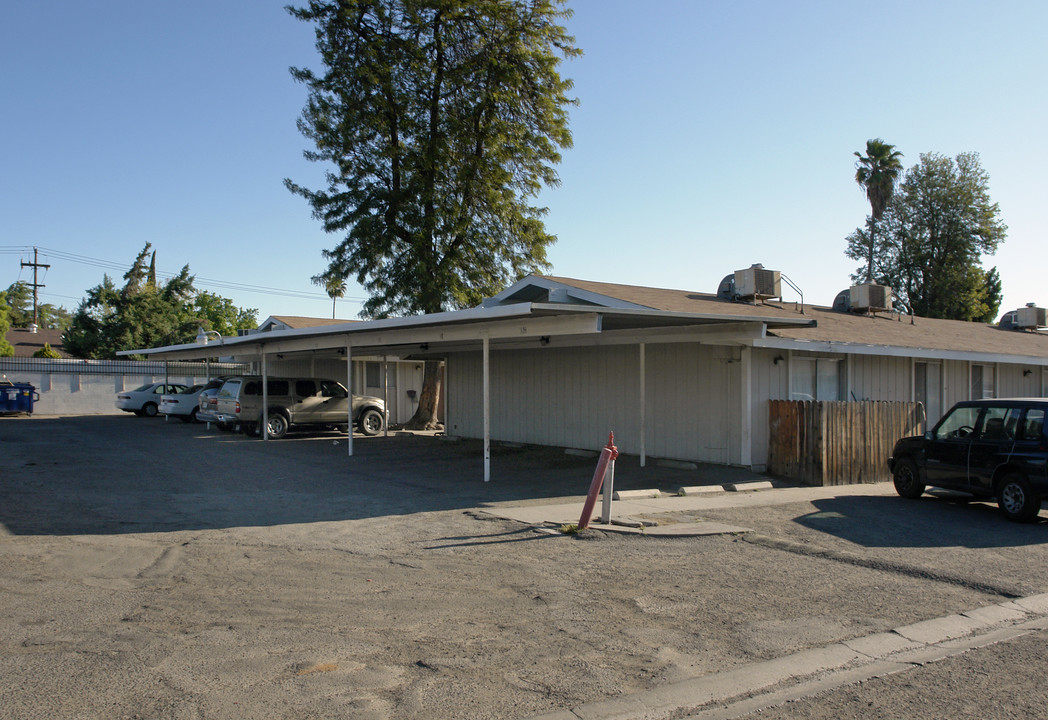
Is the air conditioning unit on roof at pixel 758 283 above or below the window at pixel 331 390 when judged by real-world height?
above

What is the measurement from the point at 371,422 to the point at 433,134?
9269mm

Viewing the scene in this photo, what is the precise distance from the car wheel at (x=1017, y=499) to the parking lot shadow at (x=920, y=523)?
0.12 metres

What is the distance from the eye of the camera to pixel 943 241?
46.9 metres

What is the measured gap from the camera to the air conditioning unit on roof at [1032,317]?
25.1 m

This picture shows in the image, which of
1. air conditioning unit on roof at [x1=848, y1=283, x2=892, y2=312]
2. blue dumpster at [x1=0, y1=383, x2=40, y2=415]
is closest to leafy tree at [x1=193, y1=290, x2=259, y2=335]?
blue dumpster at [x1=0, y1=383, x2=40, y2=415]

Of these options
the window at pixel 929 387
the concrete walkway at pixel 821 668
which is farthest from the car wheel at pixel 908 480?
the window at pixel 929 387

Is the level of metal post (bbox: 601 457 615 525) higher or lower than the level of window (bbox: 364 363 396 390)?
lower

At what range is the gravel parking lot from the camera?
4562 millimetres

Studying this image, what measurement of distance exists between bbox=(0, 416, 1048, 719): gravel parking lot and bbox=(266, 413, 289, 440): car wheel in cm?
911

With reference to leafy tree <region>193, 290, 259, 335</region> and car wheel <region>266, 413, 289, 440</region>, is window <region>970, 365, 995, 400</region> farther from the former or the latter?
leafy tree <region>193, 290, 259, 335</region>

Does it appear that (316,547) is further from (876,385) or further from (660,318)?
(876,385)

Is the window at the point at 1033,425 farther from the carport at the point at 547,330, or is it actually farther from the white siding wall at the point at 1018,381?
the white siding wall at the point at 1018,381

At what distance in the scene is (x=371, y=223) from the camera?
2497 cm

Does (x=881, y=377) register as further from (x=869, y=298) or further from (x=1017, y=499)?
(x=1017, y=499)
